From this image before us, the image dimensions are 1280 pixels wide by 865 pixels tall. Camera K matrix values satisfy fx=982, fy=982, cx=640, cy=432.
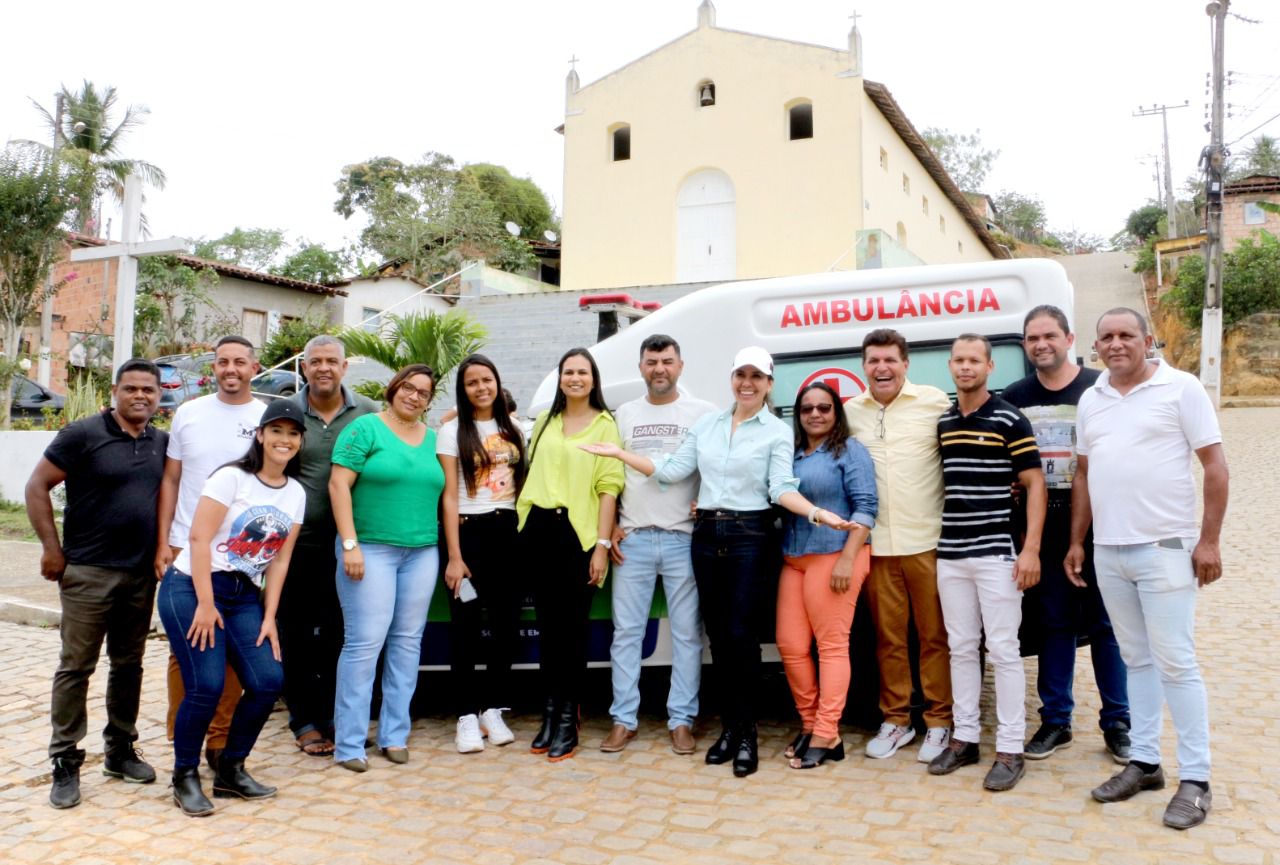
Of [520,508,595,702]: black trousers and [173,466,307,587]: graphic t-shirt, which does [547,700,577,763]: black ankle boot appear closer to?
[520,508,595,702]: black trousers

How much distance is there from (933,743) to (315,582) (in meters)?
2.92

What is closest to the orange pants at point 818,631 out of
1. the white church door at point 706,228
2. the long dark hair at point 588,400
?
the long dark hair at point 588,400

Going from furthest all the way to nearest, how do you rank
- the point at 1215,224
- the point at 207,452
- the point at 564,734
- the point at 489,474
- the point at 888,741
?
1. the point at 1215,224
2. the point at 489,474
3. the point at 564,734
4. the point at 888,741
5. the point at 207,452

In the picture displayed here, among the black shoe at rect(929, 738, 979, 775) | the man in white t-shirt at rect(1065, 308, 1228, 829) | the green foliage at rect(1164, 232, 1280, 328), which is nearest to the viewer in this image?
the man in white t-shirt at rect(1065, 308, 1228, 829)

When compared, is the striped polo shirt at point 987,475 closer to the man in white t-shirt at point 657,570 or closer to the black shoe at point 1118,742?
the black shoe at point 1118,742

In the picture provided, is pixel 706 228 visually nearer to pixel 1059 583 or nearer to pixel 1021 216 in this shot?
pixel 1059 583

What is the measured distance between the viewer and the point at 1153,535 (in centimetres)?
375

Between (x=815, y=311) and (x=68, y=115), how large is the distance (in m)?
29.6

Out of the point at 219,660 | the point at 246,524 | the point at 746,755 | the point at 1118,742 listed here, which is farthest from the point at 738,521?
the point at 219,660

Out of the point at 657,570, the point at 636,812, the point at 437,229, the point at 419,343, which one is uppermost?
the point at 437,229

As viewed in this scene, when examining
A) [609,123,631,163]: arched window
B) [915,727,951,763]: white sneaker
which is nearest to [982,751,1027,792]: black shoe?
[915,727,951,763]: white sneaker

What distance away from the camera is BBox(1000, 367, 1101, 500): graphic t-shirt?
171 inches

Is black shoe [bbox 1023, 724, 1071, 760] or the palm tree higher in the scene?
the palm tree

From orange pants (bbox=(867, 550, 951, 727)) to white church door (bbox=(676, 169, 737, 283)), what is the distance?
712 inches
